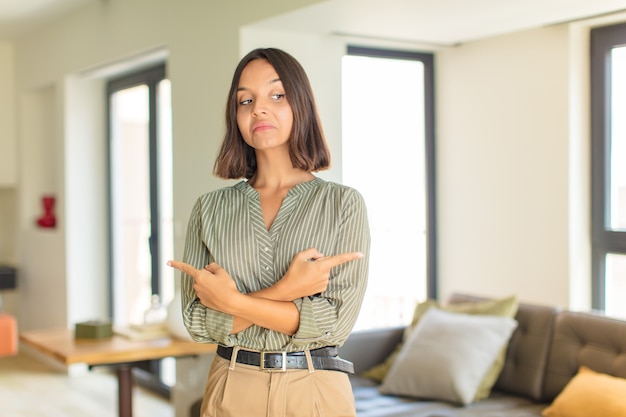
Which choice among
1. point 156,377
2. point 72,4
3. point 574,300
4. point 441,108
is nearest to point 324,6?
point 441,108

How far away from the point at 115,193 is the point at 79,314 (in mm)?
899

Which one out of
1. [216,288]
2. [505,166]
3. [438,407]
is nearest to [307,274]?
[216,288]

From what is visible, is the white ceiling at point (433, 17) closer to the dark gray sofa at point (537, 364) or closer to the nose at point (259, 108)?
the dark gray sofa at point (537, 364)

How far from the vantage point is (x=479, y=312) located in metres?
3.68

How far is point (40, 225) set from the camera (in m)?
6.27

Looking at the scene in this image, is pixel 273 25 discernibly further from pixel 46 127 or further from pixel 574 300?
pixel 46 127

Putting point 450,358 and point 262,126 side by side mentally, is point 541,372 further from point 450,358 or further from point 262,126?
point 262,126

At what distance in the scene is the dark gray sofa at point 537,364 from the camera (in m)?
3.21

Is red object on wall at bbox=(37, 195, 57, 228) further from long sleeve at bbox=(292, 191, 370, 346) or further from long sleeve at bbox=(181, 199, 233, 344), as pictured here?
long sleeve at bbox=(292, 191, 370, 346)

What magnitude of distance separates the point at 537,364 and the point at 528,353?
70 mm

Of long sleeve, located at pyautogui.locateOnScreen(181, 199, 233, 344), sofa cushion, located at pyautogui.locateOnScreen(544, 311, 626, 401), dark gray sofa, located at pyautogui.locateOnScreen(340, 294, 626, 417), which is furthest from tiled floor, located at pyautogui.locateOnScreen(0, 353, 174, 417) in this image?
long sleeve, located at pyautogui.locateOnScreen(181, 199, 233, 344)

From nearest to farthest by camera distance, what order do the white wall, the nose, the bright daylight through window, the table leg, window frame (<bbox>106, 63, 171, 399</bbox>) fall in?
the nose → the table leg → the white wall → the bright daylight through window → window frame (<bbox>106, 63, 171, 399</bbox>)

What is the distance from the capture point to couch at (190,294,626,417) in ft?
10.3

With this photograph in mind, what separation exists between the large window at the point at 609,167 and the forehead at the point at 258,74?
8.24 ft
